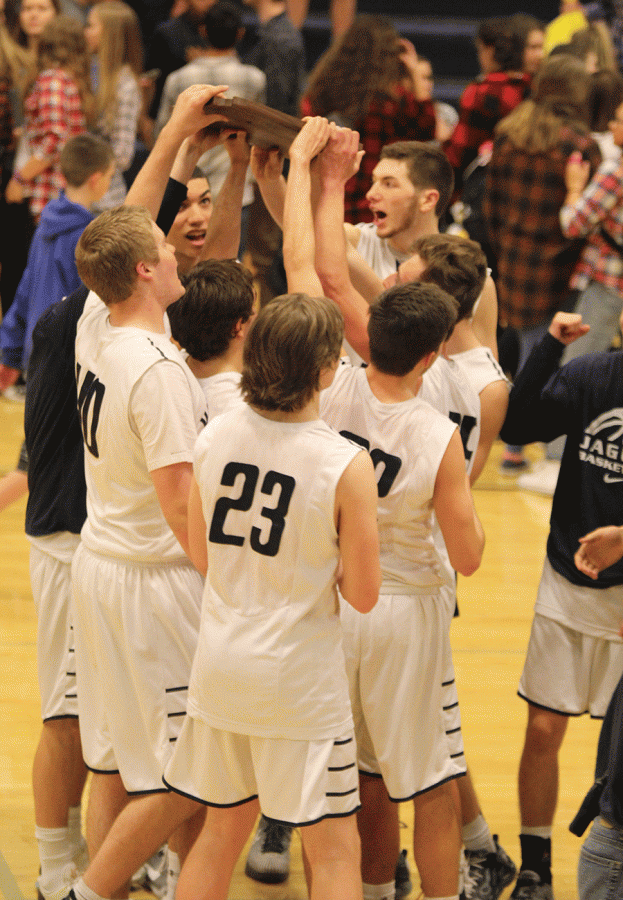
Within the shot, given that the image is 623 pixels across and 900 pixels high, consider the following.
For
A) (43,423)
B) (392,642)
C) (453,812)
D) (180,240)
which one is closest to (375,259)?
(180,240)

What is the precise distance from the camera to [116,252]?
8.76ft

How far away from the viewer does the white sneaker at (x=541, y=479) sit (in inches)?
269

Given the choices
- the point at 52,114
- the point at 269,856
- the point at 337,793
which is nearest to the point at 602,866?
the point at 337,793

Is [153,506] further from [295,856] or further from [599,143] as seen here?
[599,143]

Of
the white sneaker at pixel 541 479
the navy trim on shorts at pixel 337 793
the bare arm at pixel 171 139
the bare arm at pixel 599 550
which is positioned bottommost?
the white sneaker at pixel 541 479

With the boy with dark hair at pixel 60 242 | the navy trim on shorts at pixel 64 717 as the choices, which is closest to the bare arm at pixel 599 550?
the navy trim on shorts at pixel 64 717

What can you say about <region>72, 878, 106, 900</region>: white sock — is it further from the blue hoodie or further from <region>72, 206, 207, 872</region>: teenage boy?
the blue hoodie

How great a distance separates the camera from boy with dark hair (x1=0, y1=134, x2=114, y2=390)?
4.98 meters

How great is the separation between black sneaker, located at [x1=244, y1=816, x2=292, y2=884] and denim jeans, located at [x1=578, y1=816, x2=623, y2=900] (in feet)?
3.47

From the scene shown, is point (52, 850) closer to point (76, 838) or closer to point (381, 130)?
point (76, 838)

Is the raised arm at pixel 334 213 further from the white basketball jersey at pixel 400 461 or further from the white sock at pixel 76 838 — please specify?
the white sock at pixel 76 838

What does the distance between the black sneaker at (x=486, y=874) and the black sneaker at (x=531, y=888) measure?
64mm

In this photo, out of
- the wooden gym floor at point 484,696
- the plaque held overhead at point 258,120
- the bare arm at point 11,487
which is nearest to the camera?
the plaque held overhead at point 258,120

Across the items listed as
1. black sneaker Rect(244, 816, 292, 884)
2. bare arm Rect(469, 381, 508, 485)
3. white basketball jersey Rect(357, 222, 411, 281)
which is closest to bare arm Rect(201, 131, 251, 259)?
white basketball jersey Rect(357, 222, 411, 281)
